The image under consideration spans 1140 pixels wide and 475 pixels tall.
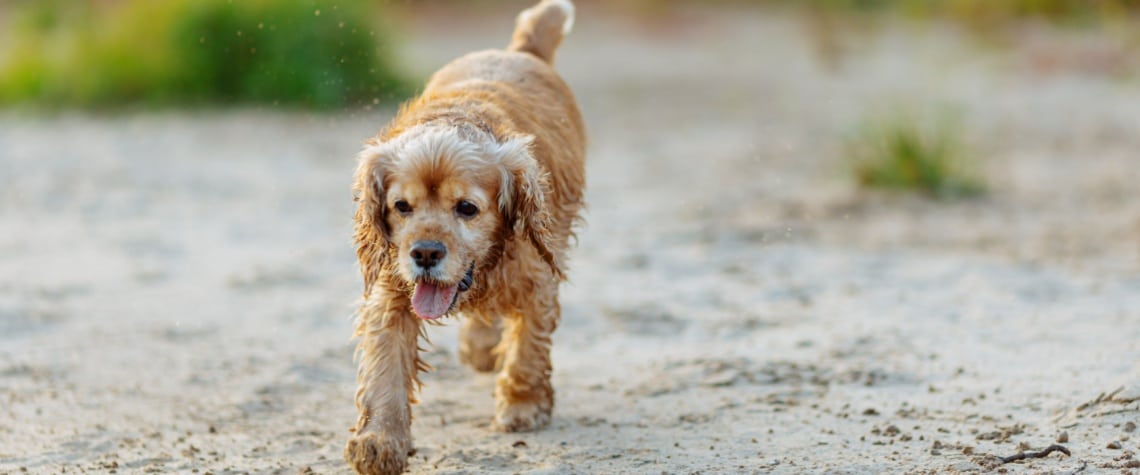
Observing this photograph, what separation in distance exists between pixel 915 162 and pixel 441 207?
633 centimetres

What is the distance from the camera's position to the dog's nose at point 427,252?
15.6 ft

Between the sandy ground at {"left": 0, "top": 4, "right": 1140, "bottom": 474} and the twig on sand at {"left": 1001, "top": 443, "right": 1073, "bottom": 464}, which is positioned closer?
the twig on sand at {"left": 1001, "top": 443, "right": 1073, "bottom": 464}

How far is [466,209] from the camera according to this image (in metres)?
4.92

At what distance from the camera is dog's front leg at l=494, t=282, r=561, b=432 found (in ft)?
18.7

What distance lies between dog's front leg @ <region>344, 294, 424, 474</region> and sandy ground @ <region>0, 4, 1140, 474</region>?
0.27 meters

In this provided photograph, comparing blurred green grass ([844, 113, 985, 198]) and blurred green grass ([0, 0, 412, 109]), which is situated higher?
blurred green grass ([0, 0, 412, 109])

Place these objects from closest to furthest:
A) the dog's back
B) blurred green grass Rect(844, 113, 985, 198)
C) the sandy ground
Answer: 1. the sandy ground
2. the dog's back
3. blurred green grass Rect(844, 113, 985, 198)

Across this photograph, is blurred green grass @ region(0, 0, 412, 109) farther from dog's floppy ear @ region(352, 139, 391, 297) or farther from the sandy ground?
dog's floppy ear @ region(352, 139, 391, 297)

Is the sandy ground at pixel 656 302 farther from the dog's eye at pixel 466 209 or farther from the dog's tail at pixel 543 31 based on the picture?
the dog's tail at pixel 543 31

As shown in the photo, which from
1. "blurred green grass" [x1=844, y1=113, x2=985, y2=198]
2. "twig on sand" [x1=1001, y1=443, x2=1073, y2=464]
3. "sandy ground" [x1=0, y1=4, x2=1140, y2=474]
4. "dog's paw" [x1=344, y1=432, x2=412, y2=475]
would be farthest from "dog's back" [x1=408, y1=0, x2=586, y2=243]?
"blurred green grass" [x1=844, y1=113, x2=985, y2=198]

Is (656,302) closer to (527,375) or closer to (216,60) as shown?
(527,375)

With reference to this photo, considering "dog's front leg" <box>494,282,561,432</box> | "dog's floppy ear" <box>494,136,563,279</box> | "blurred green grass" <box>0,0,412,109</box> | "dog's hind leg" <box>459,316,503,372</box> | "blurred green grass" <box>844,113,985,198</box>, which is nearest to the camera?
"dog's floppy ear" <box>494,136,563,279</box>

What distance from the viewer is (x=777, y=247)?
9102 mm

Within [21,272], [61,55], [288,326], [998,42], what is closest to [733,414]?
[288,326]
